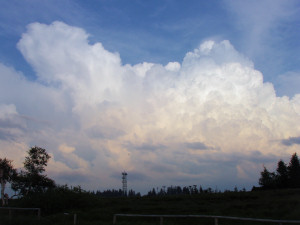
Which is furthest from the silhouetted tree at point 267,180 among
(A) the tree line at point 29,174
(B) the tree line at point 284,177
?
(A) the tree line at point 29,174

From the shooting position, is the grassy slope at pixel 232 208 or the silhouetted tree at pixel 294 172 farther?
the silhouetted tree at pixel 294 172

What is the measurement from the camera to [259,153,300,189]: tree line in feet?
242

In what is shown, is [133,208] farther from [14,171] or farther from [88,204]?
[14,171]

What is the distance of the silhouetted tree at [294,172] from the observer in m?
73.0

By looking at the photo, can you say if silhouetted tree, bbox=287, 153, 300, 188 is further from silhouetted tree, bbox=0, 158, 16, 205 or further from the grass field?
silhouetted tree, bbox=0, 158, 16, 205

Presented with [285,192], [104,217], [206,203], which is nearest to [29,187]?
[104,217]

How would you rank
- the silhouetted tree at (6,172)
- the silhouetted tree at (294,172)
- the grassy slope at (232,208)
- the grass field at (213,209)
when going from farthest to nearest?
the silhouetted tree at (294,172) < the silhouetted tree at (6,172) < the grassy slope at (232,208) < the grass field at (213,209)

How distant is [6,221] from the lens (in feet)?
67.6

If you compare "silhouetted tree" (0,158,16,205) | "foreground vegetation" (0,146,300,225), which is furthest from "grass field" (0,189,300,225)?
"silhouetted tree" (0,158,16,205)

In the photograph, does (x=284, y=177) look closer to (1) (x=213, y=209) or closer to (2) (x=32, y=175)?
(1) (x=213, y=209)

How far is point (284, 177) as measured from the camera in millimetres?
75938

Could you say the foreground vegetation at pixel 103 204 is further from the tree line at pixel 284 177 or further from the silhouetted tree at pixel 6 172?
the tree line at pixel 284 177

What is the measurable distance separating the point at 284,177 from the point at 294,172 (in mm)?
2635

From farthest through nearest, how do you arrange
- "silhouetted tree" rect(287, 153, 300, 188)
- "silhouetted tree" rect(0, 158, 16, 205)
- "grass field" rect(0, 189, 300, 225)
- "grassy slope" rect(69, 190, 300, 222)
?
1. "silhouetted tree" rect(287, 153, 300, 188)
2. "silhouetted tree" rect(0, 158, 16, 205)
3. "grassy slope" rect(69, 190, 300, 222)
4. "grass field" rect(0, 189, 300, 225)
